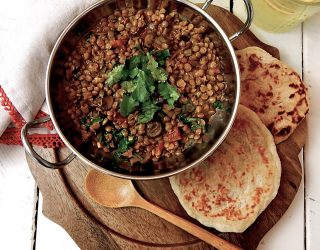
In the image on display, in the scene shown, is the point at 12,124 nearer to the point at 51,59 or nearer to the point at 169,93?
the point at 51,59

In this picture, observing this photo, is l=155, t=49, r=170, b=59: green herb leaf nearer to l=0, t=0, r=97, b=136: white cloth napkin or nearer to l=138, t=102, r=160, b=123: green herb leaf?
l=138, t=102, r=160, b=123: green herb leaf

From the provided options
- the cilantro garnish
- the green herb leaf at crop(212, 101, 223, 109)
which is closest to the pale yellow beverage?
the green herb leaf at crop(212, 101, 223, 109)

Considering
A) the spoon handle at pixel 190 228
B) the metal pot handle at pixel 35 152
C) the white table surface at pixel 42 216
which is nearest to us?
the metal pot handle at pixel 35 152

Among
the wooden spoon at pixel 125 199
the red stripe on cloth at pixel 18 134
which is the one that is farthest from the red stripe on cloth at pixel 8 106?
the wooden spoon at pixel 125 199

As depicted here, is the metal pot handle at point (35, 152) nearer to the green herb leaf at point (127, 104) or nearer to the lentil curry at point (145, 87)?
the lentil curry at point (145, 87)

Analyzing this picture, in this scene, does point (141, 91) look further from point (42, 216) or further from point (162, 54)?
point (42, 216)

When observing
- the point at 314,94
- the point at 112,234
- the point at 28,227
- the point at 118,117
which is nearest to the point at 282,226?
the point at 314,94
